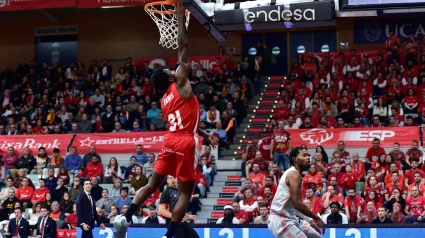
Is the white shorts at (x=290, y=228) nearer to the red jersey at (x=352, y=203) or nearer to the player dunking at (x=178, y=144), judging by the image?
the player dunking at (x=178, y=144)

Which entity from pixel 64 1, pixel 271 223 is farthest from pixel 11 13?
pixel 271 223

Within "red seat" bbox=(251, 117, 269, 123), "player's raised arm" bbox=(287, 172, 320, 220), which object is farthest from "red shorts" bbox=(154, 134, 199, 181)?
"red seat" bbox=(251, 117, 269, 123)

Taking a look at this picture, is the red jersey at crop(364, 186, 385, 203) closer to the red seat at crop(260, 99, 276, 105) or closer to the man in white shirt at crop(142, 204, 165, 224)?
the man in white shirt at crop(142, 204, 165, 224)

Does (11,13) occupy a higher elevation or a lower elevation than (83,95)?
higher

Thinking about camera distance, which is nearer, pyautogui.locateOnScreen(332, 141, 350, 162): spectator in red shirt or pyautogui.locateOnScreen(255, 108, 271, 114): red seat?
pyautogui.locateOnScreen(332, 141, 350, 162): spectator in red shirt

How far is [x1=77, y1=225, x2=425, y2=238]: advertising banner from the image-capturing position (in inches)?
581

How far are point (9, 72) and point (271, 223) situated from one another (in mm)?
22418

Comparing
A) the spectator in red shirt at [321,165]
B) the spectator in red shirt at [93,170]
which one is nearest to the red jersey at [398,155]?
the spectator in red shirt at [321,165]

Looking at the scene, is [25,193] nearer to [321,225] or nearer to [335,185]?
[335,185]

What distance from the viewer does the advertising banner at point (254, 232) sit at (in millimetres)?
14758

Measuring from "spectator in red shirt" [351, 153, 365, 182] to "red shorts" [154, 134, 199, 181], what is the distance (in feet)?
32.7

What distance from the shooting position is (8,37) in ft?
107

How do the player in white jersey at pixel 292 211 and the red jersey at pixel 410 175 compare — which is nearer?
the player in white jersey at pixel 292 211

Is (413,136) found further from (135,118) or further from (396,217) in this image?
(135,118)
